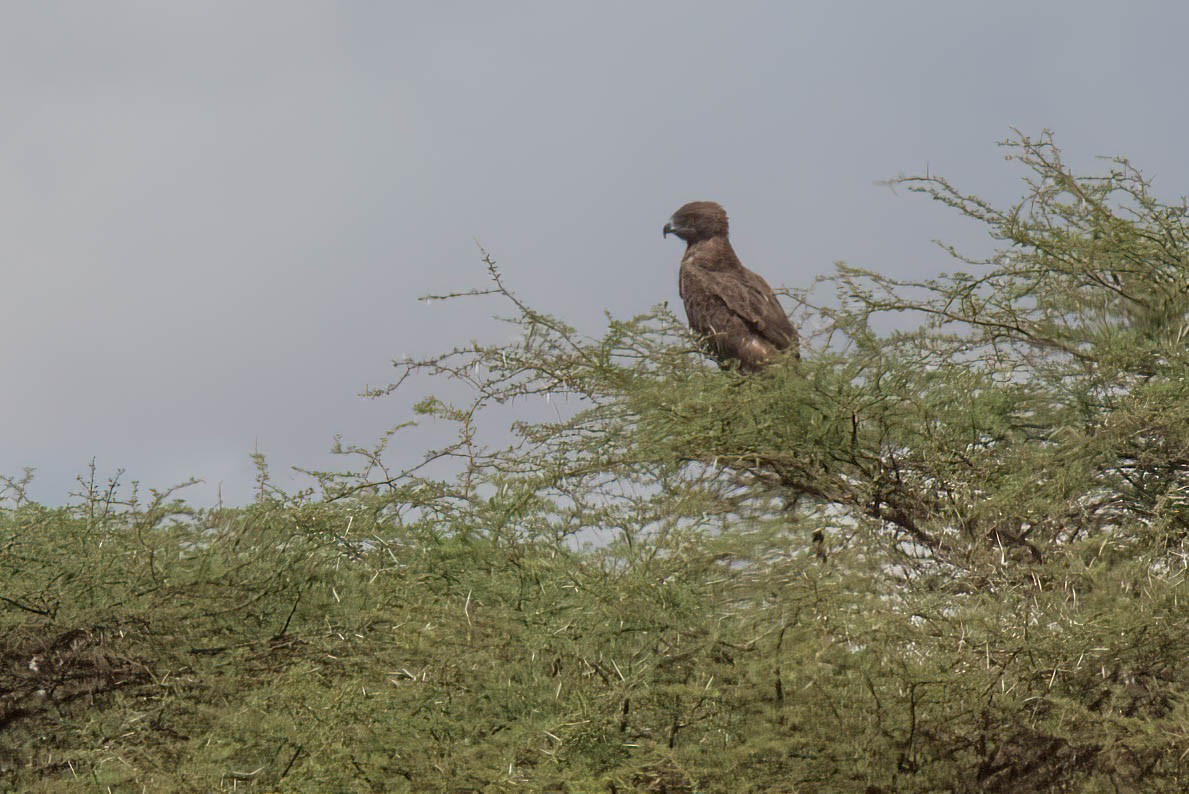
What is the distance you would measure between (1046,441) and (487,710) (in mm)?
3829

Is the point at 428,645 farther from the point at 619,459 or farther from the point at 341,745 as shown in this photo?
the point at 619,459

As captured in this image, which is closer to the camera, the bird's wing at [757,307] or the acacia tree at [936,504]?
the acacia tree at [936,504]

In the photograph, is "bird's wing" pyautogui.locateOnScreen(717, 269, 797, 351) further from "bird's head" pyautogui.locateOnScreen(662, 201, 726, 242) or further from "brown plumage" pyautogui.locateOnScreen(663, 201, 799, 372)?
"bird's head" pyautogui.locateOnScreen(662, 201, 726, 242)

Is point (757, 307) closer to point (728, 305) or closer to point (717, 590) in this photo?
point (728, 305)

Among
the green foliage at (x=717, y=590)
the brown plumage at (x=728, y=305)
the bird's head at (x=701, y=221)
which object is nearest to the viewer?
the green foliage at (x=717, y=590)

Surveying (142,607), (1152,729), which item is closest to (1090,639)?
(1152,729)

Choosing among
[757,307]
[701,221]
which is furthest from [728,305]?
[701,221]

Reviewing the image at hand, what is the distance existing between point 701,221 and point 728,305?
114cm

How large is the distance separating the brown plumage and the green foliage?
209 mm

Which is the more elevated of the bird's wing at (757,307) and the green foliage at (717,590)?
the bird's wing at (757,307)

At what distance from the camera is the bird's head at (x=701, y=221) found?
8.76 metres

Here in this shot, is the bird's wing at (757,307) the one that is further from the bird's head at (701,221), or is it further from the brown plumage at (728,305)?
the bird's head at (701,221)

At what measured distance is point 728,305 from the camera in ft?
25.6

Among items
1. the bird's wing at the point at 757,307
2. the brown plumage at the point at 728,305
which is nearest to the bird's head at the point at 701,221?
the brown plumage at the point at 728,305
